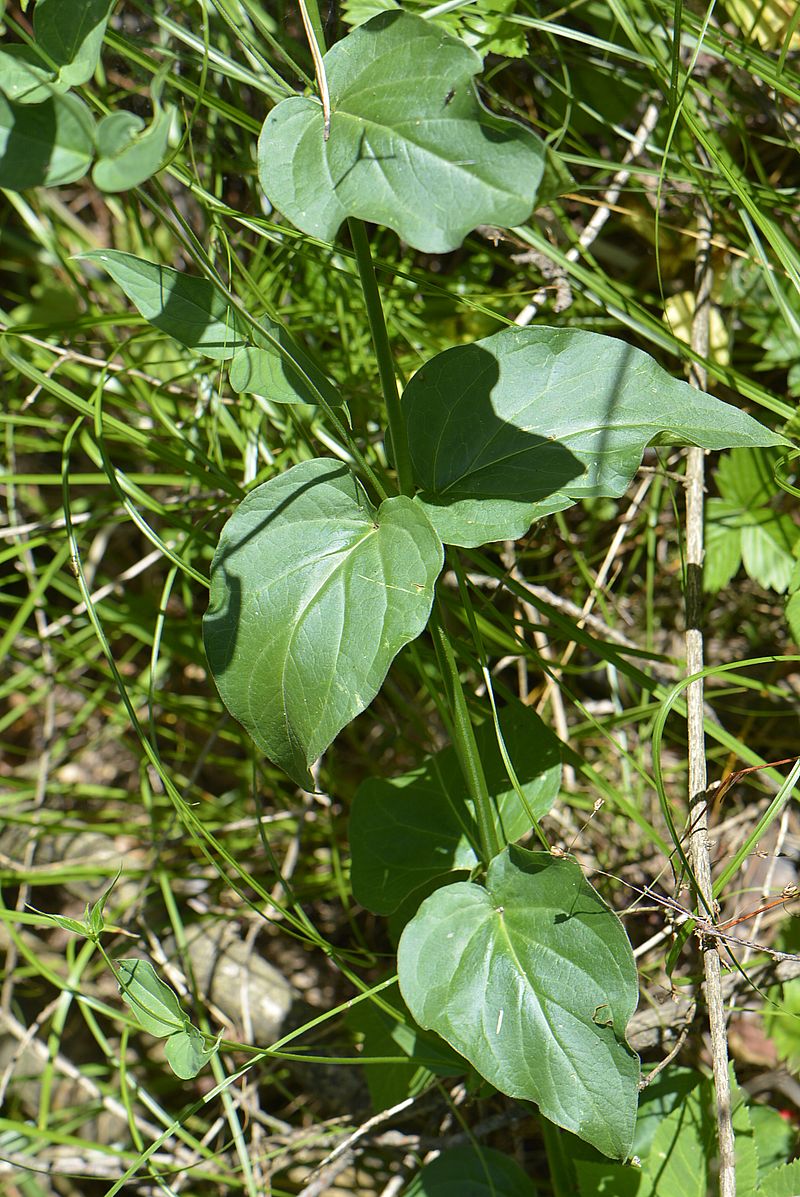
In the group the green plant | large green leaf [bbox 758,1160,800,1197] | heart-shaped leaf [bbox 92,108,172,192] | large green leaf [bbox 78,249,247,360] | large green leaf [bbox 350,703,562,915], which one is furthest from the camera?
large green leaf [bbox 350,703,562,915]

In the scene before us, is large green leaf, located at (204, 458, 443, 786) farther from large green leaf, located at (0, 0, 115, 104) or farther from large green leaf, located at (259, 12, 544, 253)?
large green leaf, located at (0, 0, 115, 104)

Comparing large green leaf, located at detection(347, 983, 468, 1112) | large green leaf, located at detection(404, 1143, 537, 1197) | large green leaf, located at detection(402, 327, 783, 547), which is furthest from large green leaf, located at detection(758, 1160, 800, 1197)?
large green leaf, located at detection(402, 327, 783, 547)

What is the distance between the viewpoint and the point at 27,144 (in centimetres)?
80

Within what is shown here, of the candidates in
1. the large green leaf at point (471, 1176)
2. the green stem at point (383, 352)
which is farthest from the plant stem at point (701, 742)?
the green stem at point (383, 352)

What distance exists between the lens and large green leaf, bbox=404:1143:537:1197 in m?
1.53

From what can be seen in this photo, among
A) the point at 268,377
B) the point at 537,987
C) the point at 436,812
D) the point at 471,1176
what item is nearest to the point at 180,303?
the point at 268,377

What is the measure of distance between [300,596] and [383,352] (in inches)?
12.8

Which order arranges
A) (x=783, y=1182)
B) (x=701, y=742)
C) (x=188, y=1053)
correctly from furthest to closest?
(x=701, y=742), (x=783, y=1182), (x=188, y=1053)

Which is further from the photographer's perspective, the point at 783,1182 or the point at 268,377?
the point at 783,1182

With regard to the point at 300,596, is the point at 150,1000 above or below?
below

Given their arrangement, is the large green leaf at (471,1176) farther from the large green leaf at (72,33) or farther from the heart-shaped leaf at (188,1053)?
the large green leaf at (72,33)

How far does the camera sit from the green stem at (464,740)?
4.14 ft

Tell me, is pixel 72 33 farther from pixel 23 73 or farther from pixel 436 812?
pixel 436 812

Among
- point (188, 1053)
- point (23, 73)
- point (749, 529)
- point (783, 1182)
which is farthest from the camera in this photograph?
point (749, 529)
